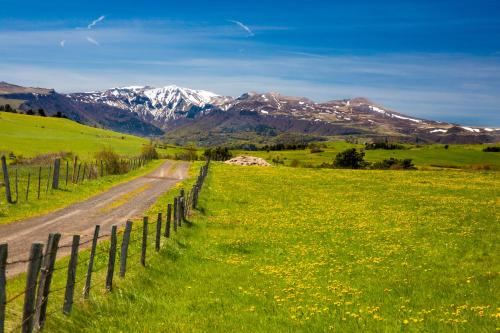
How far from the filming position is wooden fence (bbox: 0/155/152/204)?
4503 centimetres

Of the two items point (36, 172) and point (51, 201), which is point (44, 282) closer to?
point (51, 201)

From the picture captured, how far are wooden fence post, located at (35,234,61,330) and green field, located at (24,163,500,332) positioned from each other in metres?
0.66

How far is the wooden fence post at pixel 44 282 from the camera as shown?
12.4m

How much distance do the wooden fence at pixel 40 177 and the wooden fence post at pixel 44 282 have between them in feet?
106

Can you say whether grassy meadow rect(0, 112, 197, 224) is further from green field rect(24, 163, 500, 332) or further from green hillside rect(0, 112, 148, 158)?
green field rect(24, 163, 500, 332)

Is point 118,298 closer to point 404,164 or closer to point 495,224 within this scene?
point 495,224

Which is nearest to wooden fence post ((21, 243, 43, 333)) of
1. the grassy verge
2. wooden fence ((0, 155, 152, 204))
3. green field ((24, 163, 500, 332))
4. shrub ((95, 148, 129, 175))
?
green field ((24, 163, 500, 332))

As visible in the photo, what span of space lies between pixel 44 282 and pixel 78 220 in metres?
26.0

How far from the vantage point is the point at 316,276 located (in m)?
22.4

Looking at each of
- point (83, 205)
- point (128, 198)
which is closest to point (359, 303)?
point (83, 205)

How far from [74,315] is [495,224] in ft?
110

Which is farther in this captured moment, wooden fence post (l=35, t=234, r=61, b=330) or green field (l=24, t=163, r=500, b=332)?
green field (l=24, t=163, r=500, b=332)

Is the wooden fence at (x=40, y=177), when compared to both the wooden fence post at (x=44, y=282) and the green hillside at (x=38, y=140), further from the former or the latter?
the wooden fence post at (x=44, y=282)

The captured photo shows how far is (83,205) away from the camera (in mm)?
45750
